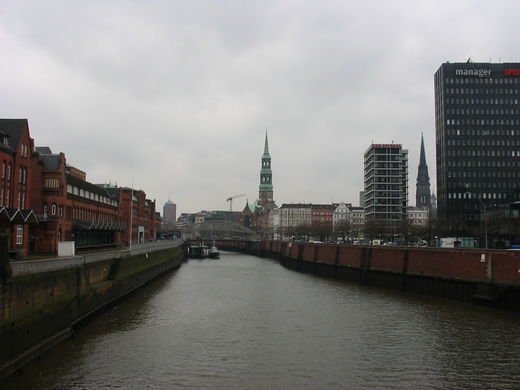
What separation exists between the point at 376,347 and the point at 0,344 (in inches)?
798

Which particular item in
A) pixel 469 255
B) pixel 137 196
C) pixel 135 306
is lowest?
pixel 135 306

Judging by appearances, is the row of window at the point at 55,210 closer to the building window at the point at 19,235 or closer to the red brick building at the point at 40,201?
the red brick building at the point at 40,201

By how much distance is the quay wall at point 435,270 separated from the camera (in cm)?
4328

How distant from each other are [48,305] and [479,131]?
141 m

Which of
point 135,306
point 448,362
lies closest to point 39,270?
point 135,306

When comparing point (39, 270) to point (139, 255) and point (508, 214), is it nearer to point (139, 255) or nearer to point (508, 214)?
point (139, 255)

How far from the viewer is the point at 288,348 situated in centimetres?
2984

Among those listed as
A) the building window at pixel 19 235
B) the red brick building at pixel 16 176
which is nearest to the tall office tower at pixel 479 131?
the red brick building at pixel 16 176

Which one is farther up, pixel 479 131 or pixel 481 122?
pixel 481 122

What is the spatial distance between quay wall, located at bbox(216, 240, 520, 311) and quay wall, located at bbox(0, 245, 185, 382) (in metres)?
31.7

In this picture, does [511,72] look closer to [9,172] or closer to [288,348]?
[9,172]

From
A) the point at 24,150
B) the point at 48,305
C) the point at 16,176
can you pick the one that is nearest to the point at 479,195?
the point at 24,150

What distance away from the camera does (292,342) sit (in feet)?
103

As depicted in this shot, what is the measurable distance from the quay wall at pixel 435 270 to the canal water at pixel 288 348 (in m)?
2.05
